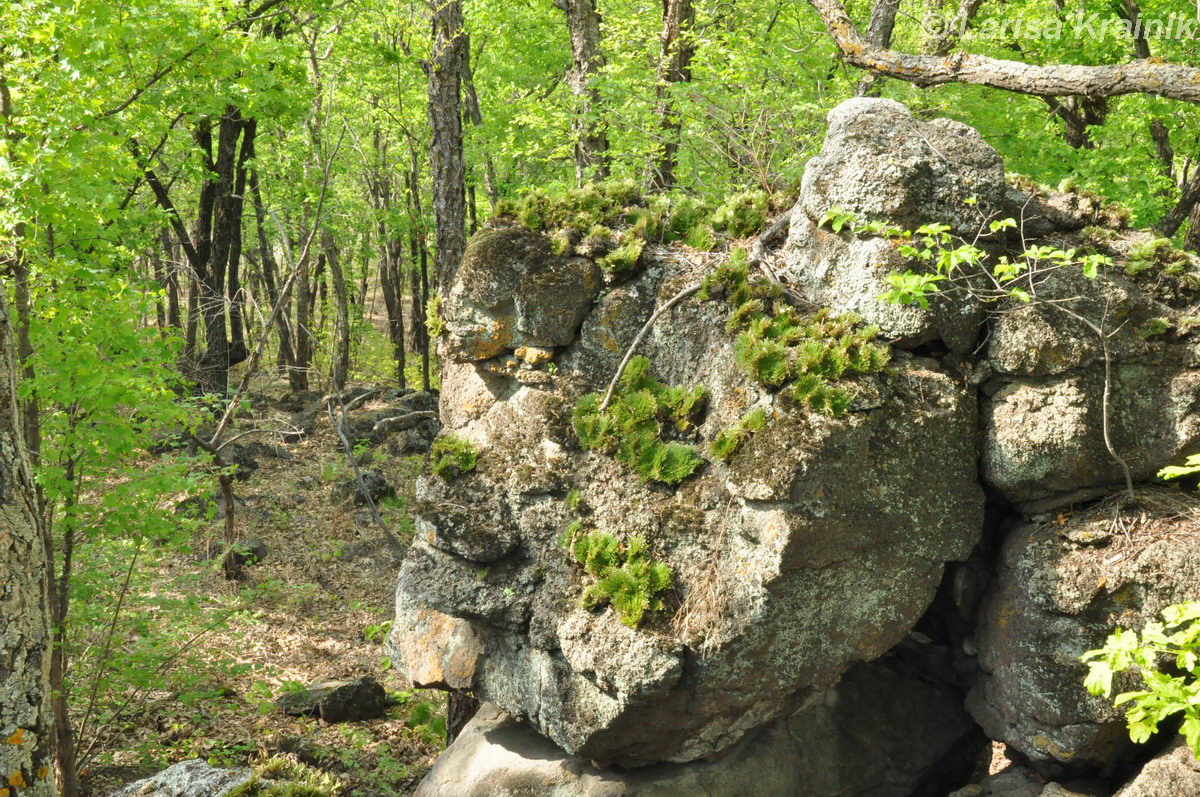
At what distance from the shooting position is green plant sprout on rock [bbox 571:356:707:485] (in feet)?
21.7

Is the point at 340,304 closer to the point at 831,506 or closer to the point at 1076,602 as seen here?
the point at 831,506

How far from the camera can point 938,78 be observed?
6.56 meters

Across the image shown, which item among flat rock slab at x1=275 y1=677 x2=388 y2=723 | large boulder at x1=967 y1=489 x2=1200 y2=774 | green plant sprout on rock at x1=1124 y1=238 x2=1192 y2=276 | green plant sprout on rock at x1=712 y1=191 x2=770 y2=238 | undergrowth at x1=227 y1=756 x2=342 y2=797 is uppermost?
green plant sprout on rock at x1=712 y1=191 x2=770 y2=238

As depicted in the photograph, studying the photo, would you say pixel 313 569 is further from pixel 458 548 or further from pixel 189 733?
pixel 458 548

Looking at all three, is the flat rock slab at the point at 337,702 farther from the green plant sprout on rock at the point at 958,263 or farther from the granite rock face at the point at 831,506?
the green plant sprout on rock at the point at 958,263

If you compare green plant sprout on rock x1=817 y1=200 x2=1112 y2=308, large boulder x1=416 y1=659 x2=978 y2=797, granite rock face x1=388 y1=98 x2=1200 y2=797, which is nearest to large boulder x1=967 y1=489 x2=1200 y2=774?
granite rock face x1=388 y1=98 x2=1200 y2=797

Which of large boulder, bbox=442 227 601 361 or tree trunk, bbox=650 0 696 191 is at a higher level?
tree trunk, bbox=650 0 696 191

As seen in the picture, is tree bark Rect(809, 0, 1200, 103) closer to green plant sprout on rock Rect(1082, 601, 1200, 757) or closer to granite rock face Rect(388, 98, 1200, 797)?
granite rock face Rect(388, 98, 1200, 797)

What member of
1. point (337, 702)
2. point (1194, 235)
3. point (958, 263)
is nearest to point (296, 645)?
point (337, 702)

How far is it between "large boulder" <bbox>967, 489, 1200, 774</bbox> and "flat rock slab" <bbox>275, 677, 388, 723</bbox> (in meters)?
6.77

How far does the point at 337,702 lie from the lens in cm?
1026

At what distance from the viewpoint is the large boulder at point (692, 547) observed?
6.01 metres

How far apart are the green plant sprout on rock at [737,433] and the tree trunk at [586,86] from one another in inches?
257

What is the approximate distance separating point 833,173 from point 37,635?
17.9 feet
